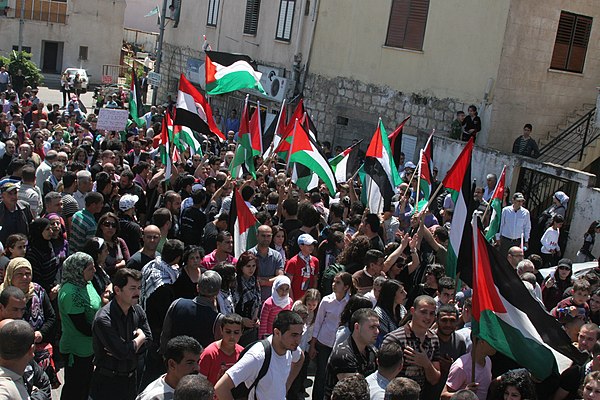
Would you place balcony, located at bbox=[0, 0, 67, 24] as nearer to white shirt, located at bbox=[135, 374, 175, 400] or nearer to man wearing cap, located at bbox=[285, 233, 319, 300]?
man wearing cap, located at bbox=[285, 233, 319, 300]

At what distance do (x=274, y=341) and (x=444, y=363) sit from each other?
150 centimetres

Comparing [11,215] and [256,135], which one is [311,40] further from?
[11,215]

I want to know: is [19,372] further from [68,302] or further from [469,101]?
[469,101]

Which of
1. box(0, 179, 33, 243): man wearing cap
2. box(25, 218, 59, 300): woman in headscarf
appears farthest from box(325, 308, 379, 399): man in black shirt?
box(0, 179, 33, 243): man wearing cap

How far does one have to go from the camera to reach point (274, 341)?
18.7ft

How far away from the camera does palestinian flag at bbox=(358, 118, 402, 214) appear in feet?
36.4

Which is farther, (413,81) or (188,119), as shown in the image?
(413,81)

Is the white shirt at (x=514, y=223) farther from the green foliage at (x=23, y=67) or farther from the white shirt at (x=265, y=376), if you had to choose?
the green foliage at (x=23, y=67)

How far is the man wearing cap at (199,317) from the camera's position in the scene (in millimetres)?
6512

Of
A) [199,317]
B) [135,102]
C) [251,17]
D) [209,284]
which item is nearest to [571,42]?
[135,102]

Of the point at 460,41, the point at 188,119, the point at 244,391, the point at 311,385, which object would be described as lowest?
the point at 311,385

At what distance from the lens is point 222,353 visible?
5.94 meters

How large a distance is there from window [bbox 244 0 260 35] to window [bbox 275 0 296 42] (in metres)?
1.78

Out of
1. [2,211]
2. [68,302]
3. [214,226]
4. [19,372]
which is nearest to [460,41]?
[214,226]
